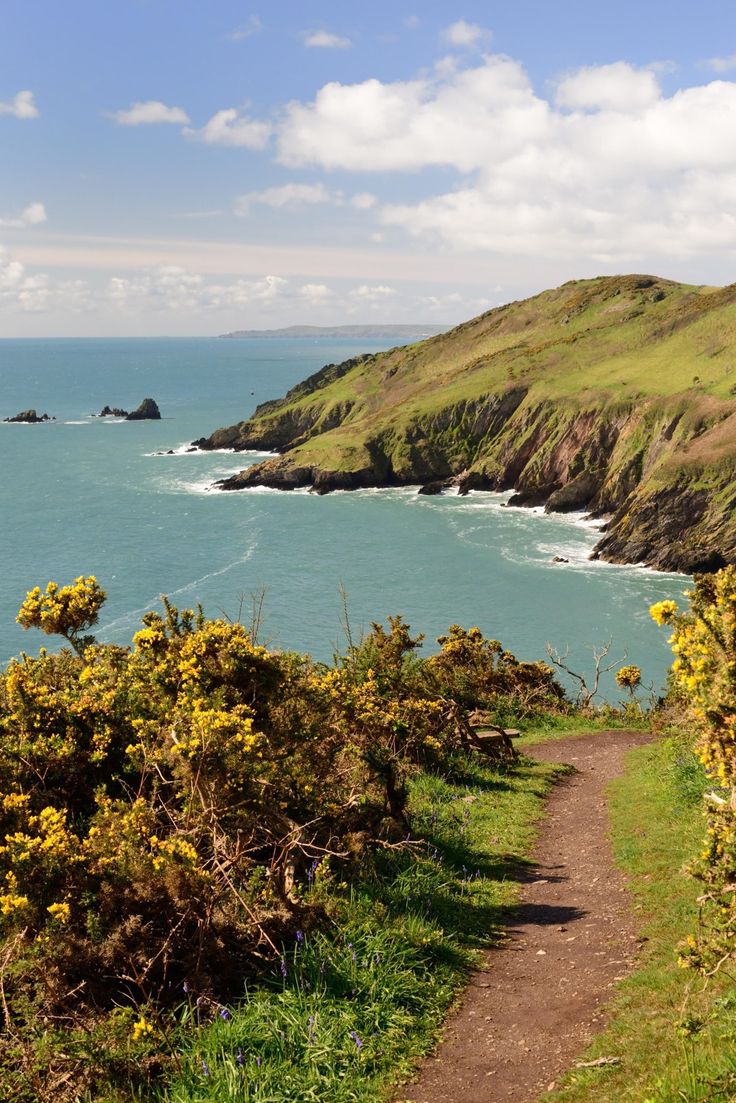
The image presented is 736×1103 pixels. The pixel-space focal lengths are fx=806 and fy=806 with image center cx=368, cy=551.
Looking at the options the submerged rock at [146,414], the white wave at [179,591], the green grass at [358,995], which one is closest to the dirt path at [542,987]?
the green grass at [358,995]

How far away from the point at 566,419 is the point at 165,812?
339 feet

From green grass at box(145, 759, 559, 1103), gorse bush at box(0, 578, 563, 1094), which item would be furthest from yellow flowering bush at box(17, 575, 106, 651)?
green grass at box(145, 759, 559, 1103)

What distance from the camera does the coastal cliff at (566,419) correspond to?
3164 inches

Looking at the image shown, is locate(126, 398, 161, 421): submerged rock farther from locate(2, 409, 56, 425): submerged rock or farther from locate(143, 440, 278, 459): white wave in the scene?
locate(143, 440, 278, 459): white wave

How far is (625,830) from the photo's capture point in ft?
54.6

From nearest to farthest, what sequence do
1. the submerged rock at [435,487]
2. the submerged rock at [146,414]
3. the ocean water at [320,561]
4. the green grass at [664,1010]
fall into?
1. the green grass at [664,1010]
2. the ocean water at [320,561]
3. the submerged rock at [435,487]
4. the submerged rock at [146,414]

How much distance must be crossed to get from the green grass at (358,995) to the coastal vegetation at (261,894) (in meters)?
0.03

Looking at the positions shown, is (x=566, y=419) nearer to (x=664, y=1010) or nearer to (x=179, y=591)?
(x=179, y=591)

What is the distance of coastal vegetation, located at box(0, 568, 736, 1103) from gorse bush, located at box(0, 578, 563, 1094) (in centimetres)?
3

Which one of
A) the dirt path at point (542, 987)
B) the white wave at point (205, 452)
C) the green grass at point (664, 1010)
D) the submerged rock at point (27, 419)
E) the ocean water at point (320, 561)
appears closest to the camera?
the green grass at point (664, 1010)

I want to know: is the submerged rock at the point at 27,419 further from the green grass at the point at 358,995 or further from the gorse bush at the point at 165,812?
the green grass at the point at 358,995

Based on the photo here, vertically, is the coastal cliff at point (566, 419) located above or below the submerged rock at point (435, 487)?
above

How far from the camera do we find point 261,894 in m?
10.0

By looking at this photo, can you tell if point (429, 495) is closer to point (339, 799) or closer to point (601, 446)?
point (601, 446)
